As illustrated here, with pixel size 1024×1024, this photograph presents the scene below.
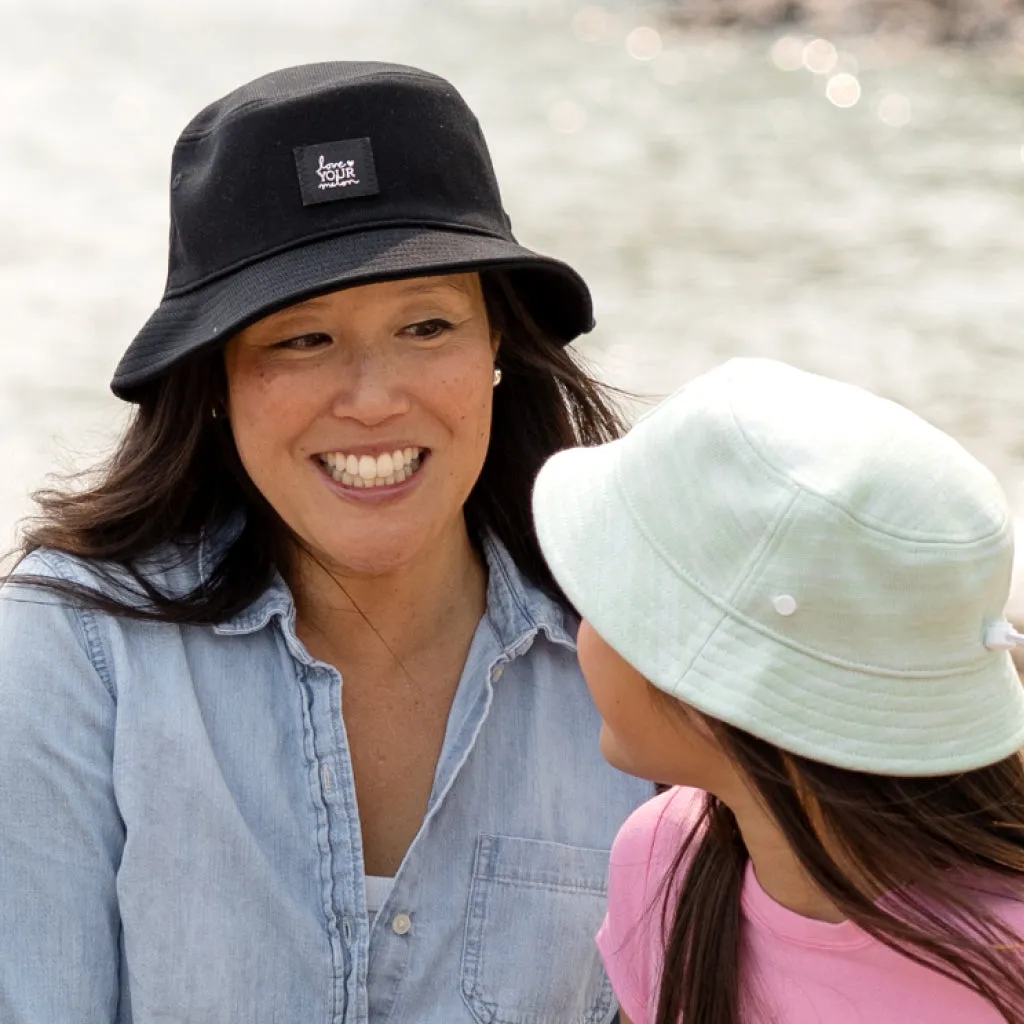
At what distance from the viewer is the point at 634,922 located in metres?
2.01

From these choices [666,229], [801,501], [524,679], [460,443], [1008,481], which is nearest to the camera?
[801,501]

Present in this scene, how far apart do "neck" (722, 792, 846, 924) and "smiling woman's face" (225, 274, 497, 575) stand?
1.80ft

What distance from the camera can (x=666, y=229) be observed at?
35.9 feet

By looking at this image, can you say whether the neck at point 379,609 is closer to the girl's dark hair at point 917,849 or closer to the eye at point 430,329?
the eye at point 430,329

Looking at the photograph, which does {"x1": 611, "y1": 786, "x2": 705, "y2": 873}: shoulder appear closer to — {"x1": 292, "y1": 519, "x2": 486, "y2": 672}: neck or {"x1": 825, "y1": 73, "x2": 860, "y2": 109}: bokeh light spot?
{"x1": 292, "y1": 519, "x2": 486, "y2": 672}: neck

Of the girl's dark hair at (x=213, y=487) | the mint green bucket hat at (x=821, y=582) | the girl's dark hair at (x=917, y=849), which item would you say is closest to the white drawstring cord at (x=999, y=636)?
the mint green bucket hat at (x=821, y=582)

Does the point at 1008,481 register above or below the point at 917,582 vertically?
below

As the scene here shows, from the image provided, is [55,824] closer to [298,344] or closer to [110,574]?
[110,574]

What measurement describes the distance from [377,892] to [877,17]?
18028 millimetres

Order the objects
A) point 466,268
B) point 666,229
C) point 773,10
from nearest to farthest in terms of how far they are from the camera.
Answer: point 466,268
point 666,229
point 773,10

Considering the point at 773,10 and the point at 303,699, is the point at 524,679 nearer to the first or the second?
the point at 303,699

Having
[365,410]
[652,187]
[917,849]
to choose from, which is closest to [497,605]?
[365,410]

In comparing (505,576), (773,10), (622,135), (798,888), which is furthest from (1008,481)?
(773,10)

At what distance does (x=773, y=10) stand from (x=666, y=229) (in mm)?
9873
